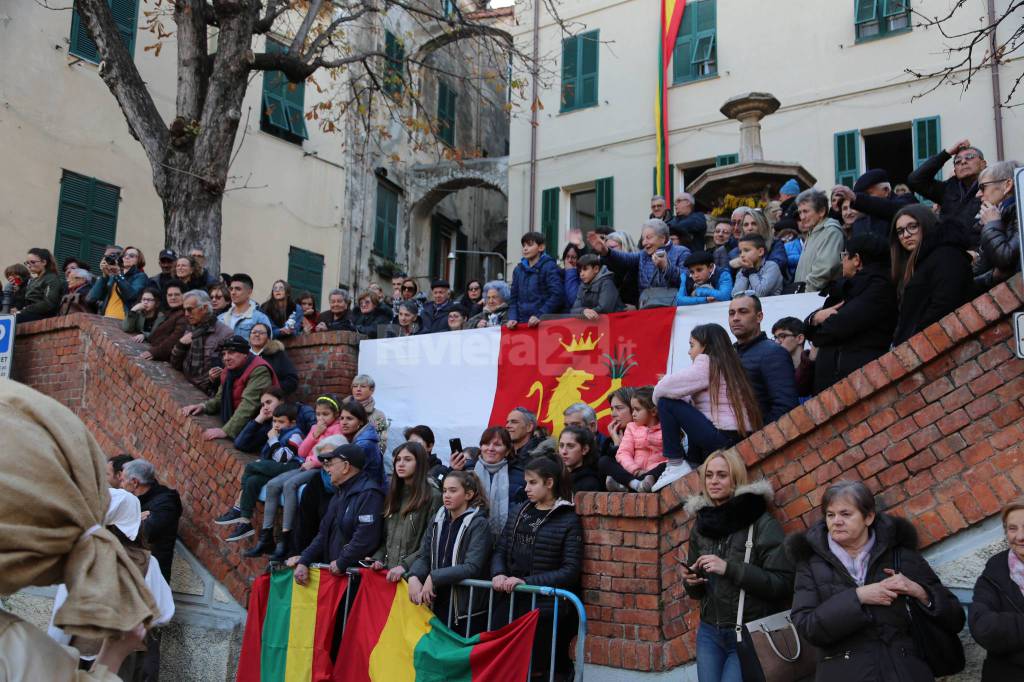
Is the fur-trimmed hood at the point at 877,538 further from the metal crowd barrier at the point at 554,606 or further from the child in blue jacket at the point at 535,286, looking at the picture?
the child in blue jacket at the point at 535,286

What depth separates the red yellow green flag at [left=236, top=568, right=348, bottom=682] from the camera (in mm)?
6484

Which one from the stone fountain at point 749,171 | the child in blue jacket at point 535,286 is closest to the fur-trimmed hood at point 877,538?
the child in blue jacket at point 535,286

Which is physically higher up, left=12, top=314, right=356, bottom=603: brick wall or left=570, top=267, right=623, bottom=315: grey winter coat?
left=570, top=267, right=623, bottom=315: grey winter coat

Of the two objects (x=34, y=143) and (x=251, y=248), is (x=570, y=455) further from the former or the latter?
(x=251, y=248)

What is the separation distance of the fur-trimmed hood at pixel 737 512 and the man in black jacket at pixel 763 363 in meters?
0.93

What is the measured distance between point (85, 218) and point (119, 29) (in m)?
3.65

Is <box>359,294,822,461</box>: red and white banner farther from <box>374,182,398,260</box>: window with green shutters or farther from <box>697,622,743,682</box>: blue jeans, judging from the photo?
<box>374,182,398,260</box>: window with green shutters

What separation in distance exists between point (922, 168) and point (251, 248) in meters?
14.3

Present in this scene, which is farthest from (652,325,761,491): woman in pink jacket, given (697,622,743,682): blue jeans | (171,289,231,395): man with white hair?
(171,289,231,395): man with white hair

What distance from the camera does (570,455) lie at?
6.04 m

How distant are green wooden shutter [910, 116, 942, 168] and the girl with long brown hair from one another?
12.8 m

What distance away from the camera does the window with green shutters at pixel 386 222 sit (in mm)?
22016

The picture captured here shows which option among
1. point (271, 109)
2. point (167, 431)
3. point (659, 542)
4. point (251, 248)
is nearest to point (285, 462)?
point (167, 431)

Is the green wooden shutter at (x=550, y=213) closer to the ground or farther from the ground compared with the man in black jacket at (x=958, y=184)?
farther from the ground
